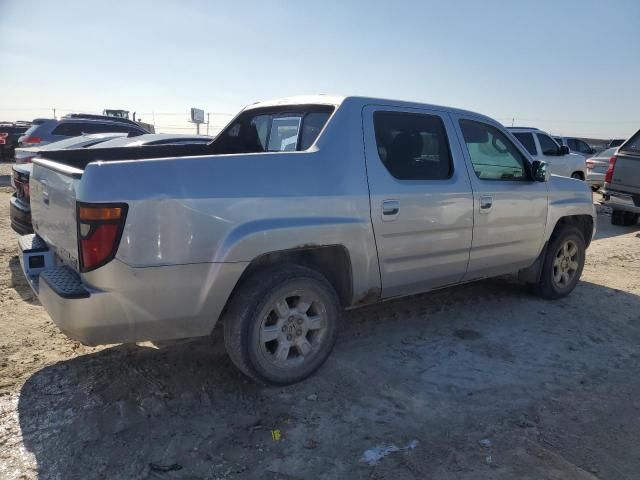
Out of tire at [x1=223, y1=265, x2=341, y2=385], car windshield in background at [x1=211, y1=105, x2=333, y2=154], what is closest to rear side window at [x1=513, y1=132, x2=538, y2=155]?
car windshield in background at [x1=211, y1=105, x2=333, y2=154]

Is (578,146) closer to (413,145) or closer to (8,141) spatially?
(413,145)

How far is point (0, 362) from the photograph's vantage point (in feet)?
11.7

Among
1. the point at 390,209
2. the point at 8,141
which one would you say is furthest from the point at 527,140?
the point at 8,141

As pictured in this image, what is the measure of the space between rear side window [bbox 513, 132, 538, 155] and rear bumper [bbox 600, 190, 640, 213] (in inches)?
76.5

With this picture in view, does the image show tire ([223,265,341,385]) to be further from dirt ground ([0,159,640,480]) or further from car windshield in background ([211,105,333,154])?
car windshield in background ([211,105,333,154])

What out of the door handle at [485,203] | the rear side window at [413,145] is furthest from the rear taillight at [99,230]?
the door handle at [485,203]

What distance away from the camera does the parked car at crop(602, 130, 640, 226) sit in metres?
9.39

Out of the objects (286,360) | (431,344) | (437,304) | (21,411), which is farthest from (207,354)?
(437,304)

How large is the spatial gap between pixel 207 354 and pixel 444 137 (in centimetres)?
250

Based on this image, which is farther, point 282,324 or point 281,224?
point 282,324

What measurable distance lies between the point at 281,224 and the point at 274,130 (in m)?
1.54

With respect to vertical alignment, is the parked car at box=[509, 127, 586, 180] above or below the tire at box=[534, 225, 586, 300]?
above

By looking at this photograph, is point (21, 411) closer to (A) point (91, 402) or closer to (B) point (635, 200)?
(A) point (91, 402)

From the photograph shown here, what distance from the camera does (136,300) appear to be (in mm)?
2764
